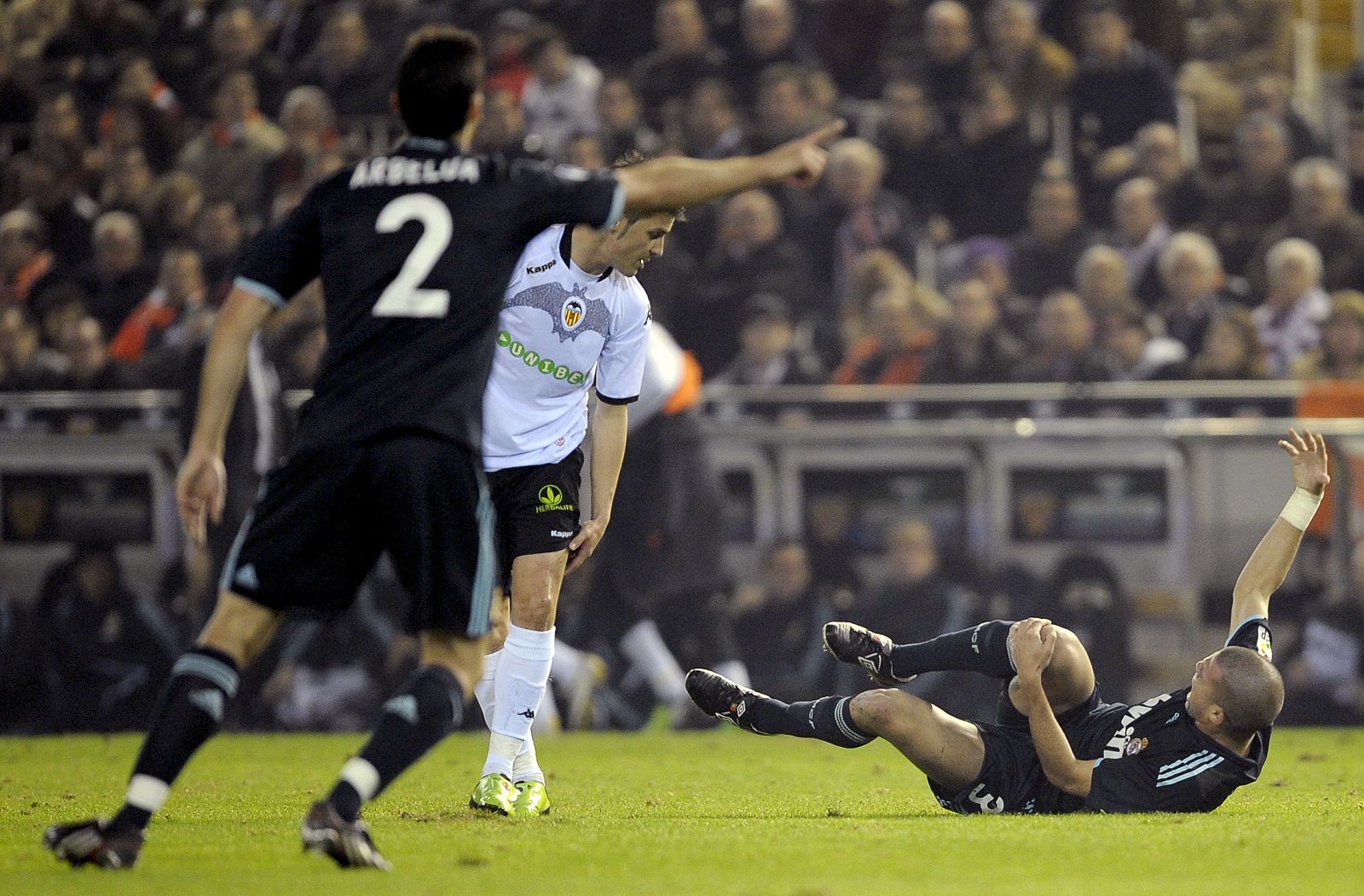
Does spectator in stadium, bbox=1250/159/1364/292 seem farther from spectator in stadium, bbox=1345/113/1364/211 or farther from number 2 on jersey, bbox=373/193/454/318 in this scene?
number 2 on jersey, bbox=373/193/454/318

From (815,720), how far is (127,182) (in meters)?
10.6

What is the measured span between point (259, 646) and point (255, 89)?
39.7 ft

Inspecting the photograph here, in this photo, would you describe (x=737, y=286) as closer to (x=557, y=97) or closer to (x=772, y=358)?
(x=772, y=358)

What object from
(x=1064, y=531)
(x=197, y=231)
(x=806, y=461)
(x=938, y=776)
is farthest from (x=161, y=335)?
(x=938, y=776)

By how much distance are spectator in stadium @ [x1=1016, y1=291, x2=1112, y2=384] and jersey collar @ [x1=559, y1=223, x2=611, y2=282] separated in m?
6.36

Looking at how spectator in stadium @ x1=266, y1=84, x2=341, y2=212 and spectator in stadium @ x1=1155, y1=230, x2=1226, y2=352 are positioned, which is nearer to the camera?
spectator in stadium @ x1=1155, y1=230, x2=1226, y2=352

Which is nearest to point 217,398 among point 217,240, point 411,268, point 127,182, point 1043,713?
point 411,268

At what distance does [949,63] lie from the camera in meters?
15.0

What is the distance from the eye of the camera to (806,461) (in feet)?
40.5

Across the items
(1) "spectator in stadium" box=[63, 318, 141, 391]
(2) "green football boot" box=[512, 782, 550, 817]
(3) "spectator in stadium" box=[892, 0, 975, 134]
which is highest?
(3) "spectator in stadium" box=[892, 0, 975, 134]

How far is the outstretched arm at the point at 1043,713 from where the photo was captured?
6.18 meters

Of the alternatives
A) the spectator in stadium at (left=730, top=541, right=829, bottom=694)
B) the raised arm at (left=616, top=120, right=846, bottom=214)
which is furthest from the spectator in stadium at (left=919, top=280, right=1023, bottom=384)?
the raised arm at (left=616, top=120, right=846, bottom=214)

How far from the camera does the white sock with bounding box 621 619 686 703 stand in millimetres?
12203

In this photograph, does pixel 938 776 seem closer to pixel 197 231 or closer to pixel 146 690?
pixel 146 690
